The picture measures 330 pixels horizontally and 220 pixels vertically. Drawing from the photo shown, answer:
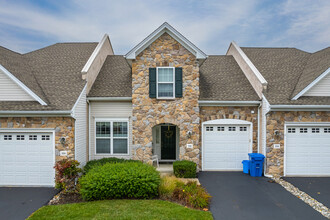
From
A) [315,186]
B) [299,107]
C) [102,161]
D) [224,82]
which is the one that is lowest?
[315,186]

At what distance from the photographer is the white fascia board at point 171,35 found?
10.4 m

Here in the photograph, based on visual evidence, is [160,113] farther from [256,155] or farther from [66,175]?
[256,155]

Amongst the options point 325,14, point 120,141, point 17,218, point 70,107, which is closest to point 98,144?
point 120,141

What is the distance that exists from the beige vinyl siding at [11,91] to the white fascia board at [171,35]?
499 centimetres

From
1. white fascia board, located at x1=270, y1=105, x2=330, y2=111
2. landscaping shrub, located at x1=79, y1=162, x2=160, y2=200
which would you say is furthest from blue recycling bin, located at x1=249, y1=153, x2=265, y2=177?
landscaping shrub, located at x1=79, y1=162, x2=160, y2=200

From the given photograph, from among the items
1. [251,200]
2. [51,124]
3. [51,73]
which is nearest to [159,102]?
[51,124]

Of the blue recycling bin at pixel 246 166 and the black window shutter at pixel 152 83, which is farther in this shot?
the blue recycling bin at pixel 246 166

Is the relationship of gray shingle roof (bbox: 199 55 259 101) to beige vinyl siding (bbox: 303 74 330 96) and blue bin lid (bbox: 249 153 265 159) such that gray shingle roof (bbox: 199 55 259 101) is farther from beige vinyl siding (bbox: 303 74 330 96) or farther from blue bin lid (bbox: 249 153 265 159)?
blue bin lid (bbox: 249 153 265 159)

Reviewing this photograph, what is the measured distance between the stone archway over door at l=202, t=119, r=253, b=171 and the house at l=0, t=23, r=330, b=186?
53 millimetres

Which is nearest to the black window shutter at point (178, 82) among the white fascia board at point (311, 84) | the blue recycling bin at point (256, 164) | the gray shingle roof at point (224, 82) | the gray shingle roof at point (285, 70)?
the gray shingle roof at point (224, 82)

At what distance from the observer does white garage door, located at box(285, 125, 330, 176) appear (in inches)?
411

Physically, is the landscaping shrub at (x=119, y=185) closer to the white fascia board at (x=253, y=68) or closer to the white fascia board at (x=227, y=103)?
the white fascia board at (x=227, y=103)

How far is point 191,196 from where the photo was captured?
741 cm

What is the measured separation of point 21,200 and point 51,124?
3104 millimetres
